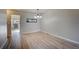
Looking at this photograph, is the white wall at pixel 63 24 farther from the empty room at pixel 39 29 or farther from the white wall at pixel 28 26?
the white wall at pixel 28 26

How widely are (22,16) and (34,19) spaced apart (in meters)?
0.25

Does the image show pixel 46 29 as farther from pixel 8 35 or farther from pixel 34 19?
pixel 8 35

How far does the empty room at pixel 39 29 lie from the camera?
217 centimetres

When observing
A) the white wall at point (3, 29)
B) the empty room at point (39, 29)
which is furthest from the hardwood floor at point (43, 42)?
the white wall at point (3, 29)

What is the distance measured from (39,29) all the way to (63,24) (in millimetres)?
504

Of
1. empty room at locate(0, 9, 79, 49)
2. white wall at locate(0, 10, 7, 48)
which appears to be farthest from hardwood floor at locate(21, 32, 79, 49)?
white wall at locate(0, 10, 7, 48)

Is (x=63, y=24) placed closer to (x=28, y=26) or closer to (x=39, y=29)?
(x=39, y=29)

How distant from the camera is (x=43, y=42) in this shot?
7.32 feet

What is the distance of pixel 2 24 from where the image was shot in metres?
2.18

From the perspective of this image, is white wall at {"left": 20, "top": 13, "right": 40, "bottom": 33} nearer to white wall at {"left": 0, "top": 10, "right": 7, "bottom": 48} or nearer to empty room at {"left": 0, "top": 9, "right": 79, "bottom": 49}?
empty room at {"left": 0, "top": 9, "right": 79, "bottom": 49}
